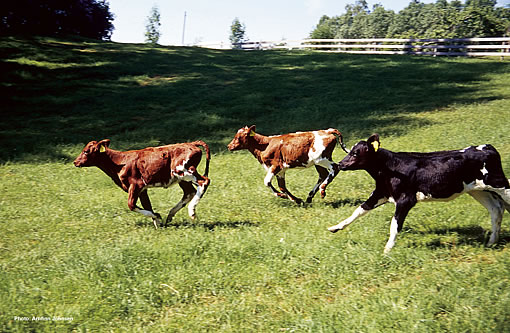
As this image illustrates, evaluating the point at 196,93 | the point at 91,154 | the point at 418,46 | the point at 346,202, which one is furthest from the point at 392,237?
the point at 418,46

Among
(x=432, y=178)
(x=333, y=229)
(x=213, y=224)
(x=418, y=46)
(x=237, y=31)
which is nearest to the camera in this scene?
(x=432, y=178)

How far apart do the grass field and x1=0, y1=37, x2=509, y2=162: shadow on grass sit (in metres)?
0.17

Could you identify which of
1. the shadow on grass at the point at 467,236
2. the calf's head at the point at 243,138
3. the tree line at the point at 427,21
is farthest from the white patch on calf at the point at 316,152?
the tree line at the point at 427,21

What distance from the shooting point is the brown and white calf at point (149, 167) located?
8.83m

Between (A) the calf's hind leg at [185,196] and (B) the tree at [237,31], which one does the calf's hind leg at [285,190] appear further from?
(B) the tree at [237,31]

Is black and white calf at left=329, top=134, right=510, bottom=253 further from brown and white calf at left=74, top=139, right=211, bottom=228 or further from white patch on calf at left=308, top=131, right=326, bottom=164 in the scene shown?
brown and white calf at left=74, top=139, right=211, bottom=228

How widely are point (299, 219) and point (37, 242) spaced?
511 cm

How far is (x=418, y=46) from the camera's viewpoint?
36438 millimetres

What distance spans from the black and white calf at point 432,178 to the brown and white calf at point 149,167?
308 centimetres

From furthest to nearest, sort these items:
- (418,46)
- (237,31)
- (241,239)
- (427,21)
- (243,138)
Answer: (427,21) → (237,31) → (418,46) → (243,138) → (241,239)

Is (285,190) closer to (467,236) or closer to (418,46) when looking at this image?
(467,236)

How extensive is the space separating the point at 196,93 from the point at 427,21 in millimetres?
86533

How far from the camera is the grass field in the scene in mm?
6172

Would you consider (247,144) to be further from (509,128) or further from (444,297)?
(509,128)
